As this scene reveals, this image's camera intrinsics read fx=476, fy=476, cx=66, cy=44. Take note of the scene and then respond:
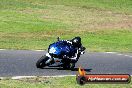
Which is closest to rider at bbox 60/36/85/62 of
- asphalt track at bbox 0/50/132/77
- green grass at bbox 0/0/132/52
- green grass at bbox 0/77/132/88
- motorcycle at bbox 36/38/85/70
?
motorcycle at bbox 36/38/85/70

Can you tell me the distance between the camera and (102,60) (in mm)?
19656

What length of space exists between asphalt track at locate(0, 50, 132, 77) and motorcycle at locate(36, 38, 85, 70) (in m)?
0.22

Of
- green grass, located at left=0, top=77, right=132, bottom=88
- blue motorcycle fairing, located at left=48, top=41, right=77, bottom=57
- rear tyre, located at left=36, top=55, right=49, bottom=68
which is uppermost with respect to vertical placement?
blue motorcycle fairing, located at left=48, top=41, right=77, bottom=57

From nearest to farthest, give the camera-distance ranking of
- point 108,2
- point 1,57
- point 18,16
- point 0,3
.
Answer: point 1,57, point 18,16, point 0,3, point 108,2

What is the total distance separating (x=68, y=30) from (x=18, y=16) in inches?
307

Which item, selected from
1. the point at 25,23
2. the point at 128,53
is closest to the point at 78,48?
the point at 128,53

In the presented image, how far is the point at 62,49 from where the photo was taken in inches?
659

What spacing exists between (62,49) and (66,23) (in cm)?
2163

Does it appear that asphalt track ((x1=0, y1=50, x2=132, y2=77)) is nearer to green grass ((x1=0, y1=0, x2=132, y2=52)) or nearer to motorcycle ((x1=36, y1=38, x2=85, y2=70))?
motorcycle ((x1=36, y1=38, x2=85, y2=70))

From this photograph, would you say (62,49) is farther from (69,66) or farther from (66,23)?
(66,23)

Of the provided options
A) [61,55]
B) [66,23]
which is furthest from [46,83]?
[66,23]

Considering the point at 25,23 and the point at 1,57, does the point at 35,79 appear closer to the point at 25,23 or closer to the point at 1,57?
the point at 1,57

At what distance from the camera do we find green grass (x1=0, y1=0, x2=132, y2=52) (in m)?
26.6

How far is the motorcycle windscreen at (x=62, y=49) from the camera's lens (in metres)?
16.7
